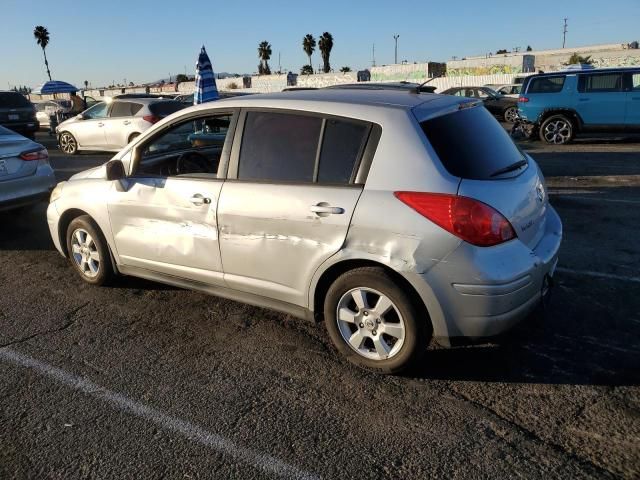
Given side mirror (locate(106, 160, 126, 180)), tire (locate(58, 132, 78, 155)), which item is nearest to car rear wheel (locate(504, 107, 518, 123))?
tire (locate(58, 132, 78, 155))

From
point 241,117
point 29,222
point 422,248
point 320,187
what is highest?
point 241,117

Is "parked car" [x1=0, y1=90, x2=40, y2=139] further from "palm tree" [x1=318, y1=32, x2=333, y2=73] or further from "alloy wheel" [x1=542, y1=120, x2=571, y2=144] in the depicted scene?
"palm tree" [x1=318, y1=32, x2=333, y2=73]

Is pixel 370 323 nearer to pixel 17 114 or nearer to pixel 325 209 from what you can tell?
pixel 325 209

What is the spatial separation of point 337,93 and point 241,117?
689mm

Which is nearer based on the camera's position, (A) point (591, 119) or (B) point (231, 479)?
(B) point (231, 479)

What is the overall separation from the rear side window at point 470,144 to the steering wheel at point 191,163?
1820 millimetres

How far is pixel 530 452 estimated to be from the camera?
2584mm

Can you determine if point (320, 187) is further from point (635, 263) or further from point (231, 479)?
point (635, 263)

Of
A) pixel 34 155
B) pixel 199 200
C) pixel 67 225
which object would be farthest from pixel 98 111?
pixel 199 200

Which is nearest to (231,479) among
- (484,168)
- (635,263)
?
(484,168)

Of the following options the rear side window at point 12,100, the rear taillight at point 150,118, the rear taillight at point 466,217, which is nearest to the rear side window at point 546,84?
the rear taillight at point 150,118

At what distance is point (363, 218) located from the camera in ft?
10.2

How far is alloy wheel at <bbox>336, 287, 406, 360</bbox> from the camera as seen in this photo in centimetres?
317

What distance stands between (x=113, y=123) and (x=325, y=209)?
1200 cm
